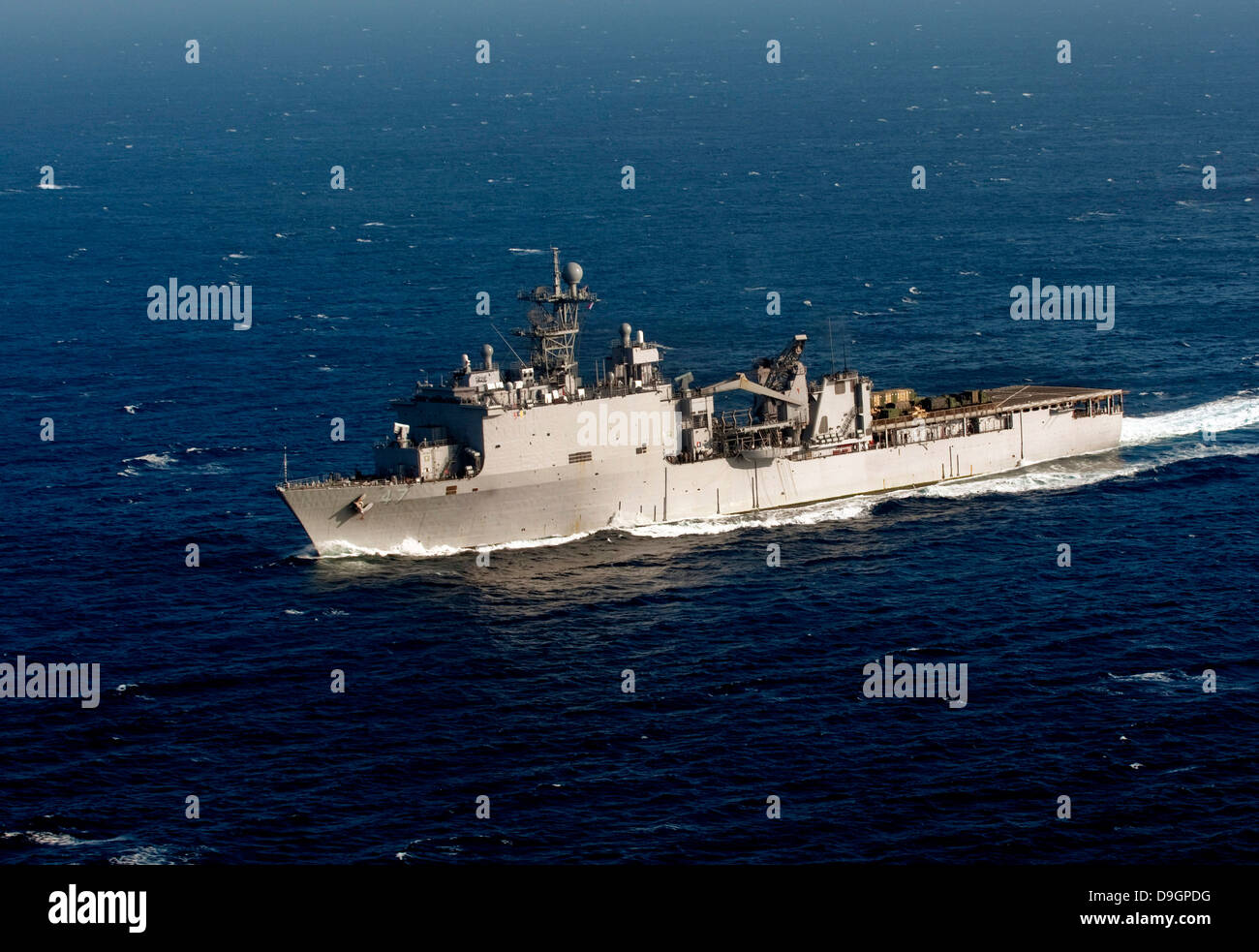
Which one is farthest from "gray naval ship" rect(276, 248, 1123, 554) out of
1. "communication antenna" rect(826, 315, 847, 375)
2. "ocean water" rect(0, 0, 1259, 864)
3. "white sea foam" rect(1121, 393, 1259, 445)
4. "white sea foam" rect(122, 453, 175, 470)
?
"communication antenna" rect(826, 315, 847, 375)

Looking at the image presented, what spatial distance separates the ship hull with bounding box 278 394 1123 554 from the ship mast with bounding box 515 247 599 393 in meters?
5.22

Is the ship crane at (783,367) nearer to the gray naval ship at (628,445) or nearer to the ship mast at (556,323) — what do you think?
the gray naval ship at (628,445)

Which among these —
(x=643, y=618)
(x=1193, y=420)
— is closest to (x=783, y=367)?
(x=643, y=618)

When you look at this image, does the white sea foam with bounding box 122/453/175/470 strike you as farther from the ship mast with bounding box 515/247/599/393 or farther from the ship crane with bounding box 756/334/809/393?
the ship crane with bounding box 756/334/809/393

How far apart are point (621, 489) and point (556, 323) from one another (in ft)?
34.0

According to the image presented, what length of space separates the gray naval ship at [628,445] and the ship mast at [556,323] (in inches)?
4.3

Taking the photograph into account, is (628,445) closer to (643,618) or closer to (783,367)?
(783,367)

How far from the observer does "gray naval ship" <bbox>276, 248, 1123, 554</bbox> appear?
9088 centimetres

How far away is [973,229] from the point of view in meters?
170

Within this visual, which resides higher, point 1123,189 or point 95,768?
point 1123,189
